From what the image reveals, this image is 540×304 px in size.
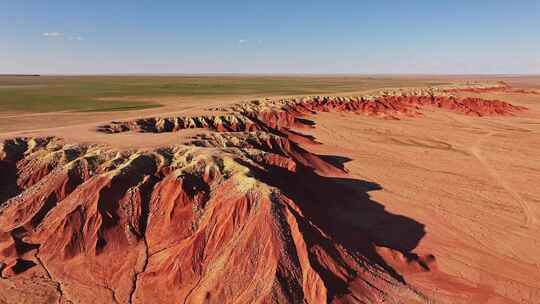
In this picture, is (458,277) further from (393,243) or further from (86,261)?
(86,261)

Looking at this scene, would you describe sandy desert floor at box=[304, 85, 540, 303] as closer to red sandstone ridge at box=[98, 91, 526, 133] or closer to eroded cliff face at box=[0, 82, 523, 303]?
eroded cliff face at box=[0, 82, 523, 303]

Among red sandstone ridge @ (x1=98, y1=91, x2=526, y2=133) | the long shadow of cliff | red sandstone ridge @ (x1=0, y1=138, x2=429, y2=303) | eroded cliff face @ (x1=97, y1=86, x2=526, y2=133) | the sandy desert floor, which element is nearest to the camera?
red sandstone ridge @ (x1=0, y1=138, x2=429, y2=303)

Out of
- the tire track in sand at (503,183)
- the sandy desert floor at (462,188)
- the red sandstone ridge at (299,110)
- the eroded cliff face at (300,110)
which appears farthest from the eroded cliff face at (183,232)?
the red sandstone ridge at (299,110)

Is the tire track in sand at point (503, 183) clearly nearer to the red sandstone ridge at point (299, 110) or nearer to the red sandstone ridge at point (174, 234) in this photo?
the red sandstone ridge at point (174, 234)

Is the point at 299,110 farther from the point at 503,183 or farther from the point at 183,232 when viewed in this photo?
the point at 183,232

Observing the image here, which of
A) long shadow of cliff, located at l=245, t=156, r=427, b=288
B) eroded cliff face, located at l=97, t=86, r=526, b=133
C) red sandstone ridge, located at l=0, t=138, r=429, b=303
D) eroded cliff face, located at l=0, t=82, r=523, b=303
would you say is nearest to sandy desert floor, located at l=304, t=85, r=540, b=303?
long shadow of cliff, located at l=245, t=156, r=427, b=288

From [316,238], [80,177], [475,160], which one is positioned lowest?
[475,160]

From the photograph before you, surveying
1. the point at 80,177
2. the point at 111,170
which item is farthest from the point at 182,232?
the point at 80,177
